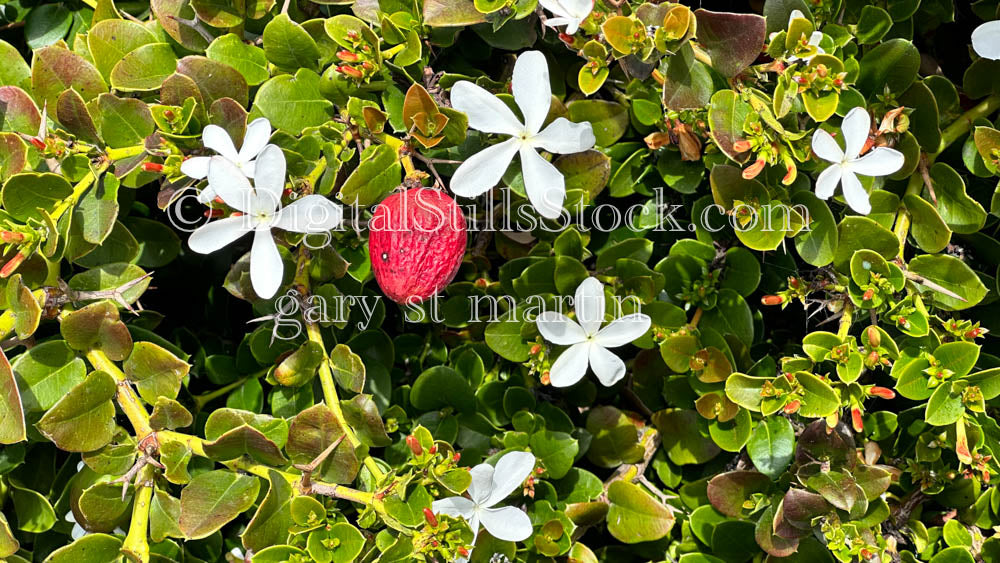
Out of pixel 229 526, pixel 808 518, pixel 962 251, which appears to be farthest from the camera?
pixel 229 526

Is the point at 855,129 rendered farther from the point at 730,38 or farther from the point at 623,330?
the point at 623,330

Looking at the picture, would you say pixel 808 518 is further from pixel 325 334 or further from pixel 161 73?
pixel 161 73

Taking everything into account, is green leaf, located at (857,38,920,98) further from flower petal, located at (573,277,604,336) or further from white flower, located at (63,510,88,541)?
white flower, located at (63,510,88,541)

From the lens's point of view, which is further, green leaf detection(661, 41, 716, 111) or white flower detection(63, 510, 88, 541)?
white flower detection(63, 510, 88, 541)

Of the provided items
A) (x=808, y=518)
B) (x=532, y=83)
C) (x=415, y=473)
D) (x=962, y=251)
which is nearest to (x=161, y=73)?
(x=532, y=83)

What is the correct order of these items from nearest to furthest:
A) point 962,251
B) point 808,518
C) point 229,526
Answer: point 808,518 → point 962,251 → point 229,526

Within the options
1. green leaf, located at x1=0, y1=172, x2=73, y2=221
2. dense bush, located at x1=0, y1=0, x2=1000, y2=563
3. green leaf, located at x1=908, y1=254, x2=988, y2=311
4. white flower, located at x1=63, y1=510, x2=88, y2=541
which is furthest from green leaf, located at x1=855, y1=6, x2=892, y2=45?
white flower, located at x1=63, y1=510, x2=88, y2=541

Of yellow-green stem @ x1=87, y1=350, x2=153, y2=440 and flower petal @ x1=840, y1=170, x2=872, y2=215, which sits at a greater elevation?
flower petal @ x1=840, y1=170, x2=872, y2=215
